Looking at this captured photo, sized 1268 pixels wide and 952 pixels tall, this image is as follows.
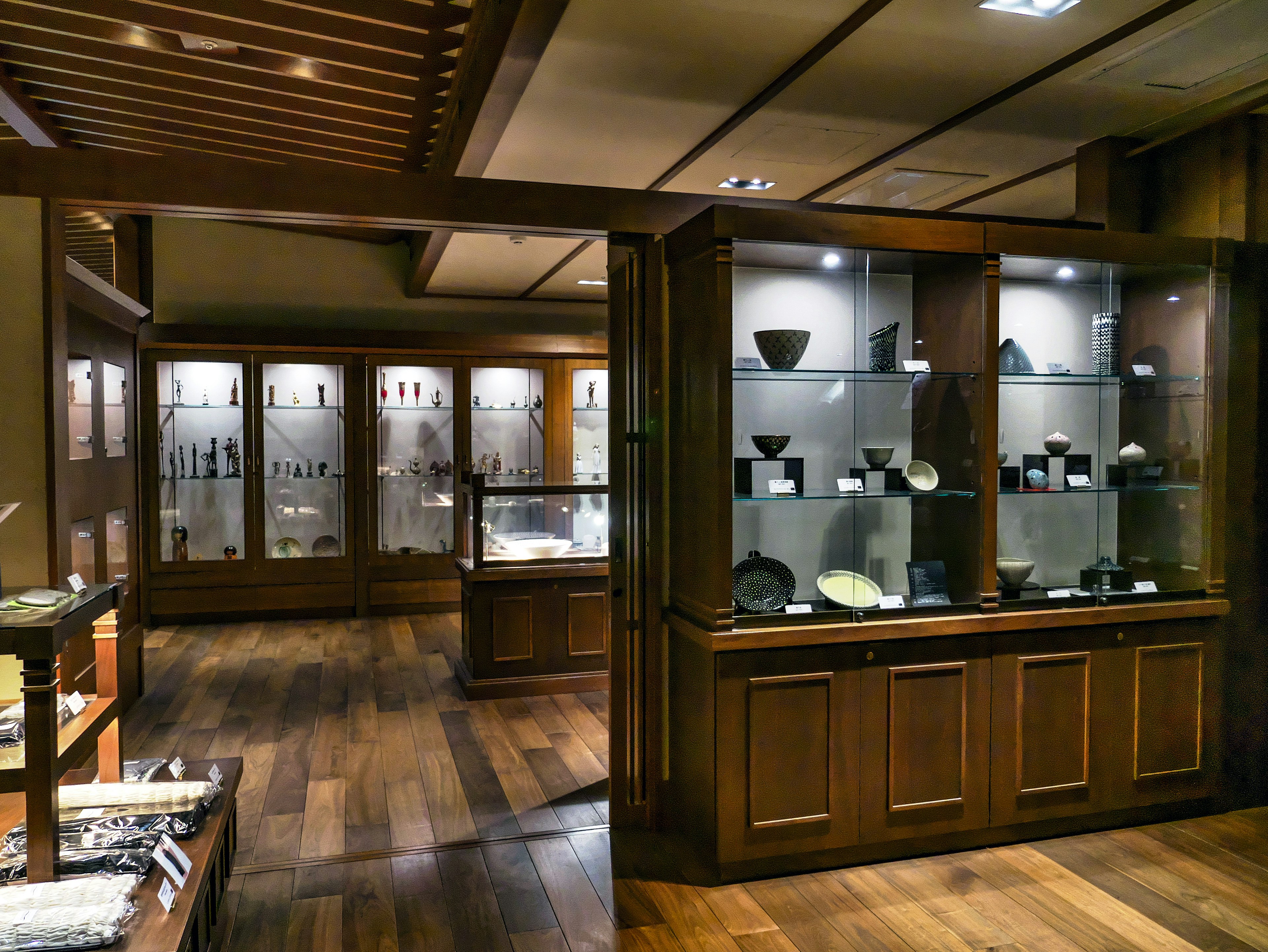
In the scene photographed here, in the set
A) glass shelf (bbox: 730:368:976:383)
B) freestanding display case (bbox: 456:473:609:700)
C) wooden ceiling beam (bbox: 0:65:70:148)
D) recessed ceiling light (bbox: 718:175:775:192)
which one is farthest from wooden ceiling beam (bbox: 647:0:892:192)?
wooden ceiling beam (bbox: 0:65:70:148)

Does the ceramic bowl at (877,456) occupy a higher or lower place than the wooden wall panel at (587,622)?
higher

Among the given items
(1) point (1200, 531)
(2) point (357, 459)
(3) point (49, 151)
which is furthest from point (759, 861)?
(2) point (357, 459)

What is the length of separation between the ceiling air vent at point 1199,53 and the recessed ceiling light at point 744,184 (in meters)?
1.59

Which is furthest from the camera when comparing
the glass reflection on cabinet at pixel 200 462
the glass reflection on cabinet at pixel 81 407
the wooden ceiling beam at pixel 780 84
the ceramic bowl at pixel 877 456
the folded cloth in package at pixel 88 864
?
the glass reflection on cabinet at pixel 200 462

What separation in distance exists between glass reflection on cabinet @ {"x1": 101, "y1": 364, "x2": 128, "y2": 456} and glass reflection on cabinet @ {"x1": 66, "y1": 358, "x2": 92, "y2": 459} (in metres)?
0.24

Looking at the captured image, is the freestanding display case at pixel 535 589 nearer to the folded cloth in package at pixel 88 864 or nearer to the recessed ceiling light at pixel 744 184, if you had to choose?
the recessed ceiling light at pixel 744 184

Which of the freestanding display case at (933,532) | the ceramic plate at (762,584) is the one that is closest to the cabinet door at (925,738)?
the freestanding display case at (933,532)

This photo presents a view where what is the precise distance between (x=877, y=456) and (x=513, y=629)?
8.40ft

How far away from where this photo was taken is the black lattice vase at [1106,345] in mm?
3436

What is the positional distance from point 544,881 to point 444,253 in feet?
14.2

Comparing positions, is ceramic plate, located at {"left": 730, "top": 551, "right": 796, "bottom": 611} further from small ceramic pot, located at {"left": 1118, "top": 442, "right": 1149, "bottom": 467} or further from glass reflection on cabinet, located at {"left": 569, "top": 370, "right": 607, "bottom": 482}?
glass reflection on cabinet, located at {"left": 569, "top": 370, "right": 607, "bottom": 482}

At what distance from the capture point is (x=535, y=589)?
16.6 ft

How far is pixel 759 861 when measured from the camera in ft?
9.64

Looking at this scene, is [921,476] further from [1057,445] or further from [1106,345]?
[1106,345]
